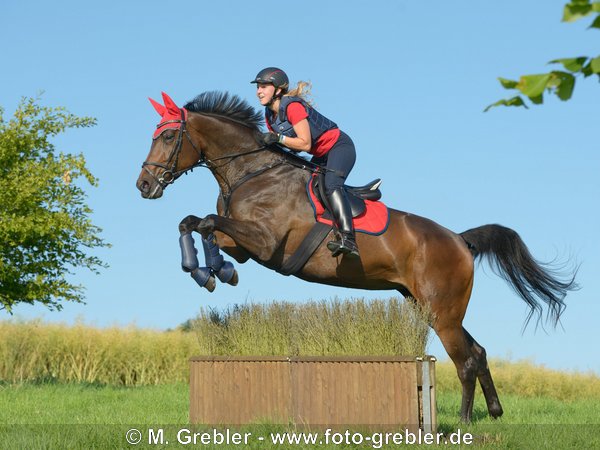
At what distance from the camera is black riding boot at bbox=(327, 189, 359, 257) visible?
281 inches

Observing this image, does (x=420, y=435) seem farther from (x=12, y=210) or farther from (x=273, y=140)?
(x=12, y=210)

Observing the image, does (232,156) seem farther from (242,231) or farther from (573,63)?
(573,63)

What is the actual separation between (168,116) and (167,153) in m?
0.38

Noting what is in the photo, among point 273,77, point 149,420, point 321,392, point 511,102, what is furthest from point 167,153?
point 511,102

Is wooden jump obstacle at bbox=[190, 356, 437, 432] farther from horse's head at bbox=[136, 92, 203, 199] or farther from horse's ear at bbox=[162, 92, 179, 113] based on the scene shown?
horse's ear at bbox=[162, 92, 179, 113]

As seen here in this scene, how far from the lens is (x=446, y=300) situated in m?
8.08

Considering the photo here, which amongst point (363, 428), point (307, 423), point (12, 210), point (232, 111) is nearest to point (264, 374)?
point (307, 423)

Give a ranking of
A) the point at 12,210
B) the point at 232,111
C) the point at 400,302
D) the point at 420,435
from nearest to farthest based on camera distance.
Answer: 1. the point at 420,435
2. the point at 400,302
3. the point at 232,111
4. the point at 12,210

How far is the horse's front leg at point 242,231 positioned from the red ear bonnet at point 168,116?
3.17 ft

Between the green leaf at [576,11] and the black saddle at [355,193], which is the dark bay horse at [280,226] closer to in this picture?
the black saddle at [355,193]

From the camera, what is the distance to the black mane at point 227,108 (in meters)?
7.87

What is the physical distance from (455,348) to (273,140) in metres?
2.91

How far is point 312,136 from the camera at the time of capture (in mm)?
7402

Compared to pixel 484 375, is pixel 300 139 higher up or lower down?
higher up
